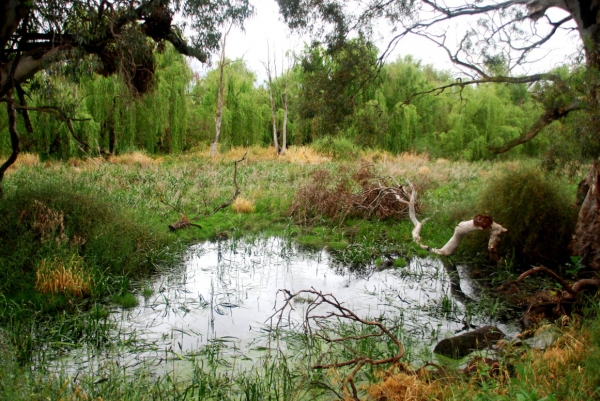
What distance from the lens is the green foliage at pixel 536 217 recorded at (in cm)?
889

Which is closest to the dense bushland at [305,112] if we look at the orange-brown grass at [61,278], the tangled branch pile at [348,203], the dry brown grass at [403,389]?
the tangled branch pile at [348,203]

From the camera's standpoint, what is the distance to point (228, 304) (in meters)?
7.14

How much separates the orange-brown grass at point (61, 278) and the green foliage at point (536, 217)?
23.7 ft

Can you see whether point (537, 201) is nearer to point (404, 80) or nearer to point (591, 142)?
point (591, 142)

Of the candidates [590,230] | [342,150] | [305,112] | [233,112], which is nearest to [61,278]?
[305,112]

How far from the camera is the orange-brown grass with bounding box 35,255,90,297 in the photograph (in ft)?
22.2

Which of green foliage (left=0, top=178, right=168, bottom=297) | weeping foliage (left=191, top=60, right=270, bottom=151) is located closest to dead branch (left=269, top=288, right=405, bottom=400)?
green foliage (left=0, top=178, right=168, bottom=297)

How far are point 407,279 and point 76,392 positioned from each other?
5.88 m

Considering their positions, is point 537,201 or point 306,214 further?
point 306,214

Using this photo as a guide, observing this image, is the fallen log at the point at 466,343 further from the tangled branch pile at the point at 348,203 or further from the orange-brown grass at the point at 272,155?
the orange-brown grass at the point at 272,155

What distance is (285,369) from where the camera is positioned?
15.8ft

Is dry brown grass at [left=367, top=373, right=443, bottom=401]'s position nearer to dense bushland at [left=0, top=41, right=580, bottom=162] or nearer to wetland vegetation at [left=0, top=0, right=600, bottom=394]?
wetland vegetation at [left=0, top=0, right=600, bottom=394]

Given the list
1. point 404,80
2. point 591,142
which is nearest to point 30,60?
point 591,142

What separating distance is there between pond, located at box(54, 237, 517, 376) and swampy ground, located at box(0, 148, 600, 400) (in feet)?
0.14
